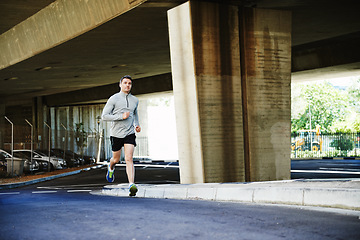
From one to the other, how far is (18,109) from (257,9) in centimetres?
4397

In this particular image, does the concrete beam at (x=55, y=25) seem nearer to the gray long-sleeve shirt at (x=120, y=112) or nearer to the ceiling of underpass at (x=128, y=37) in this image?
the ceiling of underpass at (x=128, y=37)

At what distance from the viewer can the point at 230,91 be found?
13750 mm

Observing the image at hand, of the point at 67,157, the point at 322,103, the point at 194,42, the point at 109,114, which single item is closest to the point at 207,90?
the point at 194,42

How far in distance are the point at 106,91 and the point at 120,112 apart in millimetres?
29517

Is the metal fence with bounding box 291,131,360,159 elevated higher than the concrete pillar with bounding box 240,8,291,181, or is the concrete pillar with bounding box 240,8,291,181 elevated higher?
the concrete pillar with bounding box 240,8,291,181

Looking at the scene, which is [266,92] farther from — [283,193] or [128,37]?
[283,193]

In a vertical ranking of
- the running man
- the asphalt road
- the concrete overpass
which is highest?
the concrete overpass

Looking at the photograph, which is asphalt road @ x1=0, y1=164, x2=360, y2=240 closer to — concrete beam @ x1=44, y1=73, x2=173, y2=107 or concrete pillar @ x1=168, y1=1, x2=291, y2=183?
concrete pillar @ x1=168, y1=1, x2=291, y2=183

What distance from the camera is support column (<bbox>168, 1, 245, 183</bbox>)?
43.2 feet

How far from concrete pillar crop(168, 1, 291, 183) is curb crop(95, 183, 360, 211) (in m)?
2.71

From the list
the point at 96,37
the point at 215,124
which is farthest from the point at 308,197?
the point at 96,37

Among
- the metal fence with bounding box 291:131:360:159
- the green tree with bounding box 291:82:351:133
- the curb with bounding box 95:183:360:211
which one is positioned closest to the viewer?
the curb with bounding box 95:183:360:211

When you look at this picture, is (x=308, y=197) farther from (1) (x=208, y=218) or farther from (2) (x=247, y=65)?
(2) (x=247, y=65)

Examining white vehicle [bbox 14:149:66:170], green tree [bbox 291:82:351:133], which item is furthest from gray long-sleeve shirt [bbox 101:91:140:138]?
green tree [bbox 291:82:351:133]
